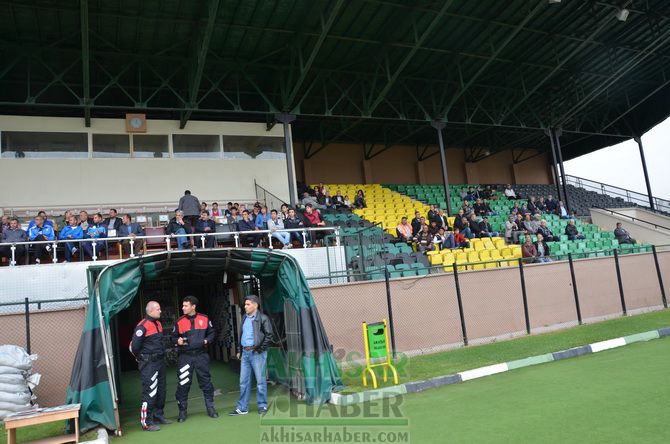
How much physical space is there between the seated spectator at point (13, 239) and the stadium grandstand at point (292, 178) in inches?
2.0

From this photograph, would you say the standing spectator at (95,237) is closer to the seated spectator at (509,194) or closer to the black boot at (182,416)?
the black boot at (182,416)

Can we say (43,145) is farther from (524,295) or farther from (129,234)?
(524,295)

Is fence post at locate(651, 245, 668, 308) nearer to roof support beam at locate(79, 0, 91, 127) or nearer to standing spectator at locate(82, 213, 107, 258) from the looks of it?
standing spectator at locate(82, 213, 107, 258)

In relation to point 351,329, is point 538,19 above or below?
above

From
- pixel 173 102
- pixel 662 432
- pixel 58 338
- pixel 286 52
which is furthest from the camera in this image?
pixel 173 102

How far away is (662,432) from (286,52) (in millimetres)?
16841

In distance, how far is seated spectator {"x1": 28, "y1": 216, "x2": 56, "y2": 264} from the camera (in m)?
12.2

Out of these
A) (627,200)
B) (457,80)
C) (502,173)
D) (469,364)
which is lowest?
(469,364)

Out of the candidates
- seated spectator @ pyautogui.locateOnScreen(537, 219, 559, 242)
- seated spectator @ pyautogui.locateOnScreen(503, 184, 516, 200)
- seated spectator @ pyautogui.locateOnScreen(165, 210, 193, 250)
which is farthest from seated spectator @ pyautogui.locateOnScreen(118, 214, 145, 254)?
seated spectator @ pyautogui.locateOnScreen(503, 184, 516, 200)

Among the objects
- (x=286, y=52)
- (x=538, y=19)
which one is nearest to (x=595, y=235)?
(x=538, y=19)

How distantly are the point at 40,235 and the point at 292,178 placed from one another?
A: 891cm

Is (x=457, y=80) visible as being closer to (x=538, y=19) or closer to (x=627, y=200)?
(x=538, y=19)

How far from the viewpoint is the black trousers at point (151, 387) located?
24.3ft

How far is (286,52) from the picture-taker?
18.8 m
